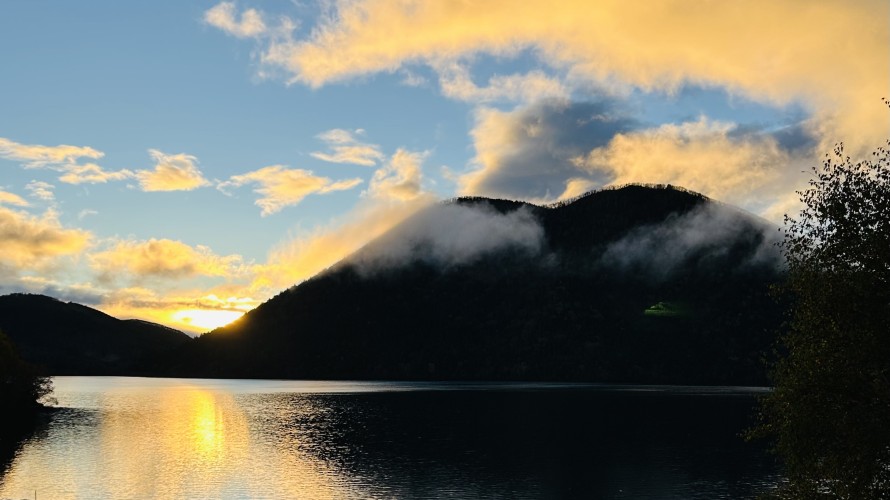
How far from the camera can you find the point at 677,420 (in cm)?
19038

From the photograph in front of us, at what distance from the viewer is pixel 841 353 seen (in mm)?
40875

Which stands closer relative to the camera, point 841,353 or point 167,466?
A: point 841,353

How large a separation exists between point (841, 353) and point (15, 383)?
18326 cm

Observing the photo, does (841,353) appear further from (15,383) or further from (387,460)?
(15,383)

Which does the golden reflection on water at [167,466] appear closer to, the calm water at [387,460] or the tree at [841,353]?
the calm water at [387,460]

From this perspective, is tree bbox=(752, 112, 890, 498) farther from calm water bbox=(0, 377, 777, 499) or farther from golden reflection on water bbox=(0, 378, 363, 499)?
golden reflection on water bbox=(0, 378, 363, 499)

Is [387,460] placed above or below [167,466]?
below

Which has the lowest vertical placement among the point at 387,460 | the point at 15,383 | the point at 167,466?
the point at 387,460

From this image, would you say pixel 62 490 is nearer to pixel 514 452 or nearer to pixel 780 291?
pixel 514 452

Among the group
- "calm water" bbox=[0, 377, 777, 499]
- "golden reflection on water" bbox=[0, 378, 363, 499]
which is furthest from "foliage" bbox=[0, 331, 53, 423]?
"golden reflection on water" bbox=[0, 378, 363, 499]

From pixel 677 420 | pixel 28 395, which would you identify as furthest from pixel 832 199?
pixel 28 395

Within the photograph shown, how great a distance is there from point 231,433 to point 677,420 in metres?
118

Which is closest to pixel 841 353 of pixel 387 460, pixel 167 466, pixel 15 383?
pixel 387 460

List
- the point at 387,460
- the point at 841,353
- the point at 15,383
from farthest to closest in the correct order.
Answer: the point at 15,383 → the point at 387,460 → the point at 841,353
